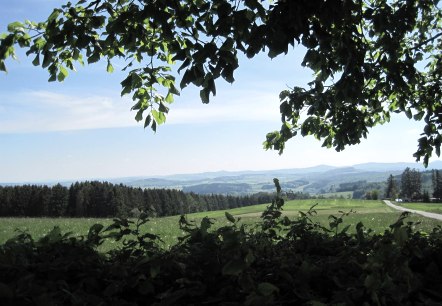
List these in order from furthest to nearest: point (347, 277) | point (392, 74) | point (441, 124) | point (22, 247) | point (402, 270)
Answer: point (441, 124) < point (392, 74) < point (22, 247) < point (347, 277) < point (402, 270)

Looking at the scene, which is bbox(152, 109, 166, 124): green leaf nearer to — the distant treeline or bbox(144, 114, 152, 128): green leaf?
bbox(144, 114, 152, 128): green leaf

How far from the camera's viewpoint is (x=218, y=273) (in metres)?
2.29

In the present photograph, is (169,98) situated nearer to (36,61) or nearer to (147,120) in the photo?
(147,120)

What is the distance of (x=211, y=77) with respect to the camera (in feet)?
12.4

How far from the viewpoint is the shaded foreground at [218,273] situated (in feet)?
5.90

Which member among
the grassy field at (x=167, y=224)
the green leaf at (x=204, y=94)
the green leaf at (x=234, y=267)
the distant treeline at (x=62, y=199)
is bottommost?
the distant treeline at (x=62, y=199)

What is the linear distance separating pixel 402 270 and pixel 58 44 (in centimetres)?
455

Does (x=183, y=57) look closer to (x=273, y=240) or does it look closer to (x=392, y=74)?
(x=273, y=240)

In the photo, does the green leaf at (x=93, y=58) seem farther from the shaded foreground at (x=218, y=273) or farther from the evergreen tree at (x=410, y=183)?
the evergreen tree at (x=410, y=183)

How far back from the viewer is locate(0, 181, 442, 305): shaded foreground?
1799 millimetres

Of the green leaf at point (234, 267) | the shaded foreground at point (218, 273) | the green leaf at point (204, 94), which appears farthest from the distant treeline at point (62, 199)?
the green leaf at point (234, 267)

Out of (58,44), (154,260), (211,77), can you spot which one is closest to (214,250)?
(154,260)

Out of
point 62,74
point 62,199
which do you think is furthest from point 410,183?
point 62,74

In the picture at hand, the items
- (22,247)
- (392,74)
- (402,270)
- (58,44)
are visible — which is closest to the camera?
(402,270)
